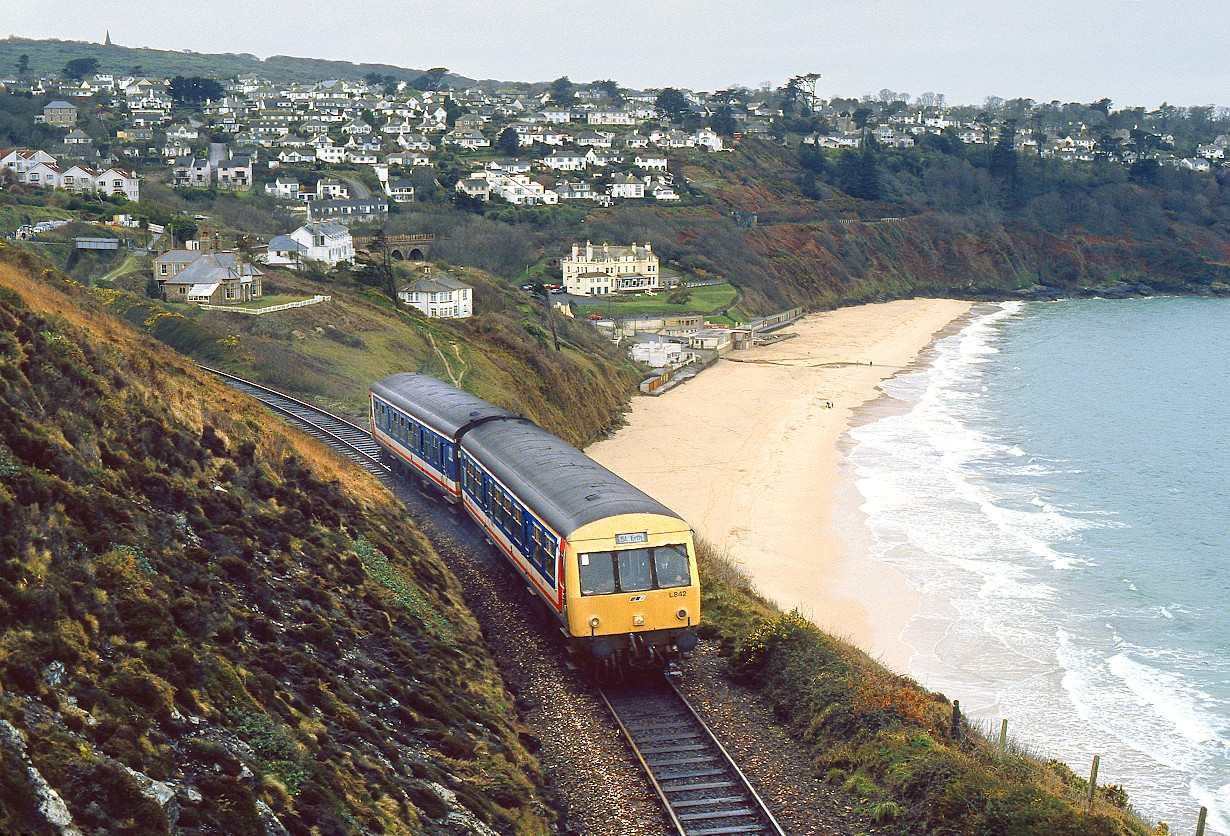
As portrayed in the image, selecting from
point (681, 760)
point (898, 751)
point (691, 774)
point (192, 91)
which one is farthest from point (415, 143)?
point (898, 751)

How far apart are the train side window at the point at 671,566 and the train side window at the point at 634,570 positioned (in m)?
0.14

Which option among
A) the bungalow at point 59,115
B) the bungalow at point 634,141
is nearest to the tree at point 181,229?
the bungalow at point 59,115

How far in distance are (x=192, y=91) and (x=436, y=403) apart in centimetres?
15935

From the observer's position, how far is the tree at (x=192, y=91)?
16612 centimetres

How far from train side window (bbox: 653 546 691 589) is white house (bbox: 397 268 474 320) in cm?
4401

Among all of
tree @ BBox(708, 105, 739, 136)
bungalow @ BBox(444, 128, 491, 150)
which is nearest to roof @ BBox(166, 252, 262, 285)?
bungalow @ BBox(444, 128, 491, 150)

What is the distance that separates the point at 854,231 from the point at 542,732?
119 metres

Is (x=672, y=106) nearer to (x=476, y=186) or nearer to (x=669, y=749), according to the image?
(x=476, y=186)

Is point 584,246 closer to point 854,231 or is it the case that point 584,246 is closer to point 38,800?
point 854,231

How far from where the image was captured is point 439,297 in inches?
2391

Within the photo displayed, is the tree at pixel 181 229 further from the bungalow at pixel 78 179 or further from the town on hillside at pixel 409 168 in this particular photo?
the bungalow at pixel 78 179

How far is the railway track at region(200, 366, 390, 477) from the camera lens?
2892 cm

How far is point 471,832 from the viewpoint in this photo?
11.4 metres

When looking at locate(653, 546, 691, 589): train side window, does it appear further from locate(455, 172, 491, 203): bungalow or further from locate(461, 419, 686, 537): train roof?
locate(455, 172, 491, 203): bungalow
